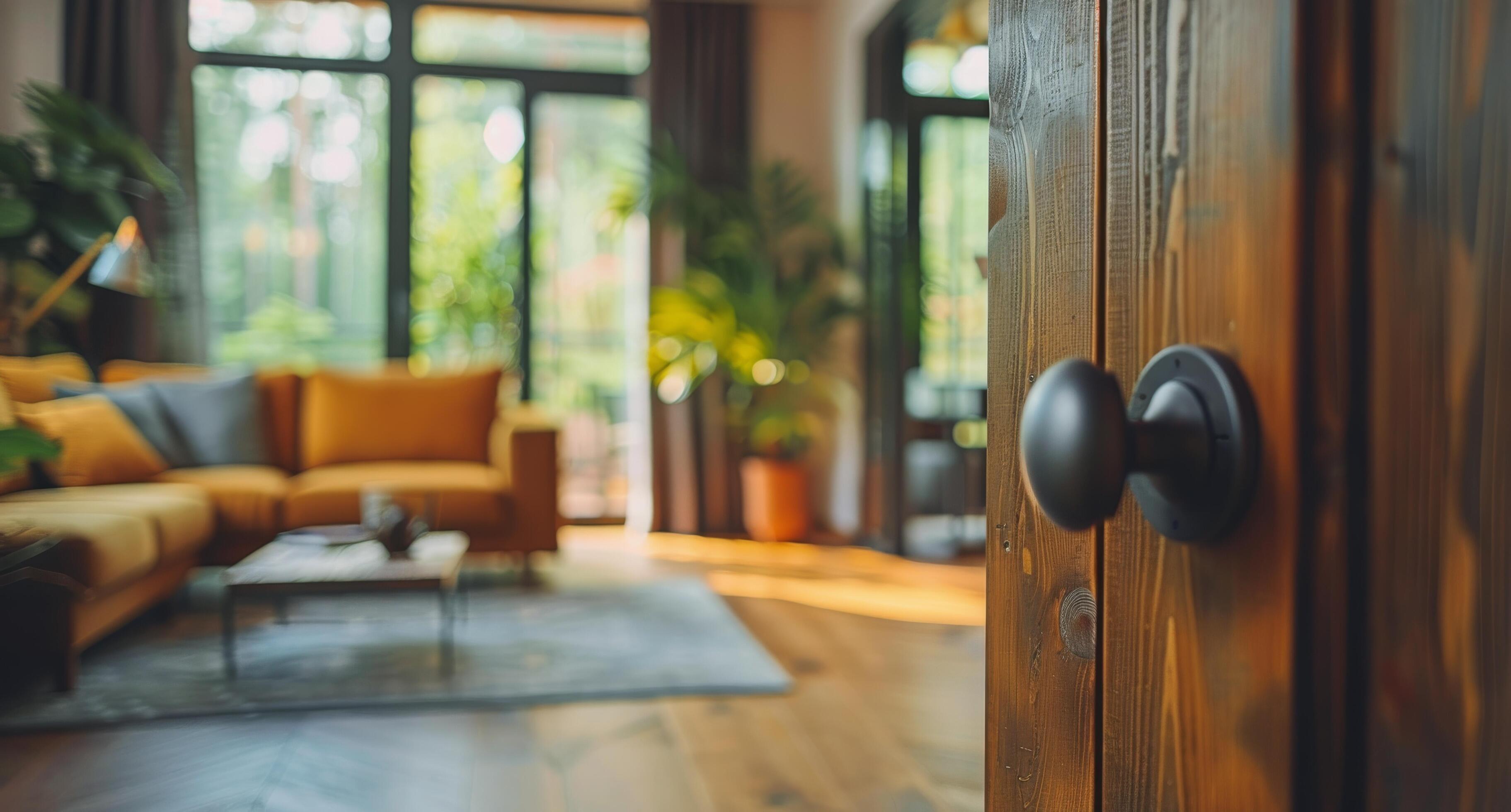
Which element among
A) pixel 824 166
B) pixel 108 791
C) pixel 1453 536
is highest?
pixel 824 166

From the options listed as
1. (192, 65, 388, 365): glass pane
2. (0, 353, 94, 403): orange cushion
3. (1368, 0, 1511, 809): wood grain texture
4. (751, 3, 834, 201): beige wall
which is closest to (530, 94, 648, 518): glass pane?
(751, 3, 834, 201): beige wall

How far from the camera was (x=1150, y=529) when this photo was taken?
390 mm

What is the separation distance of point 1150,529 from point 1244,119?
0.48 ft

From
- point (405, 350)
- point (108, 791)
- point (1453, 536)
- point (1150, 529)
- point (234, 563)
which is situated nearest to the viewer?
point (1453, 536)

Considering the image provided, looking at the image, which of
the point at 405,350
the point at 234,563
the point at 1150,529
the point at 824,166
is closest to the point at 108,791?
the point at 234,563

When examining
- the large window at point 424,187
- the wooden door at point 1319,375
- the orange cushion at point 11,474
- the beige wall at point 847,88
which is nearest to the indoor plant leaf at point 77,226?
the large window at point 424,187

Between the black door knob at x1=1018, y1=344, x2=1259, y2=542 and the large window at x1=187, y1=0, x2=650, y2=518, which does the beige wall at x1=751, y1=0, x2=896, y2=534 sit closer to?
the large window at x1=187, y1=0, x2=650, y2=518

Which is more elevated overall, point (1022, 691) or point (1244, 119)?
point (1244, 119)

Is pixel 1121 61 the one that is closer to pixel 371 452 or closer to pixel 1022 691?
pixel 1022 691

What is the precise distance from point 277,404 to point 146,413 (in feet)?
1.82

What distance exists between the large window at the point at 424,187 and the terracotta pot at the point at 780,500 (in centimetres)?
98

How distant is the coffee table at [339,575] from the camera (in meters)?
2.73

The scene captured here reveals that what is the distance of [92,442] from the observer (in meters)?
3.49

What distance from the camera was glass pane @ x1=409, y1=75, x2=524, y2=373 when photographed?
563 centimetres
